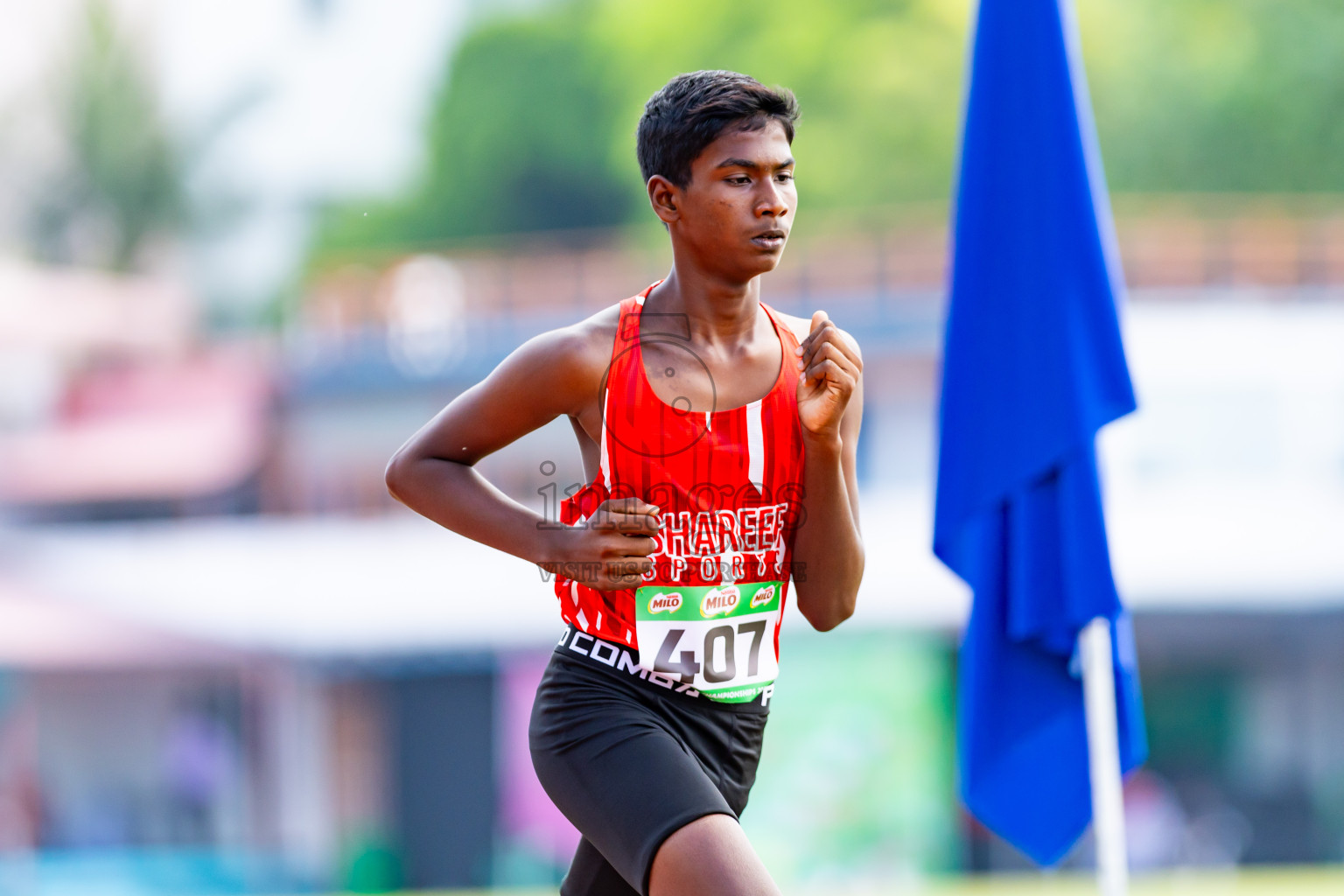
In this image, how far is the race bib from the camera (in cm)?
229

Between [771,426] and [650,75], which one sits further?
[650,75]

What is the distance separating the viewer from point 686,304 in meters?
2.39

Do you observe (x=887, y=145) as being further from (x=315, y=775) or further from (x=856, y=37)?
(x=315, y=775)

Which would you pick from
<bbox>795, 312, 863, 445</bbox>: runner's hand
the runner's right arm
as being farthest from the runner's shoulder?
<bbox>795, 312, 863, 445</bbox>: runner's hand

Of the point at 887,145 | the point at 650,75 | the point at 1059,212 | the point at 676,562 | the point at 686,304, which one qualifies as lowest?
the point at 676,562

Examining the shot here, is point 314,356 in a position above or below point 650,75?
below

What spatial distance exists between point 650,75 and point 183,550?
50.8ft

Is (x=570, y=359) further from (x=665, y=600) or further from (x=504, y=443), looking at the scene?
(x=665, y=600)

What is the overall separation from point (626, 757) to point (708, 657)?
232 mm

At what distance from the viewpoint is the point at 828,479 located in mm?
2311

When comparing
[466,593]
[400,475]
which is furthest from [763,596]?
[466,593]

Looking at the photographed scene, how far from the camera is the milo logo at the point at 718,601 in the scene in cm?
230

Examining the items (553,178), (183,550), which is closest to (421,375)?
(183,550)

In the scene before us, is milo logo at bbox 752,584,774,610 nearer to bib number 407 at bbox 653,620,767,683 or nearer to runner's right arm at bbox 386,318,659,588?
bib number 407 at bbox 653,620,767,683
